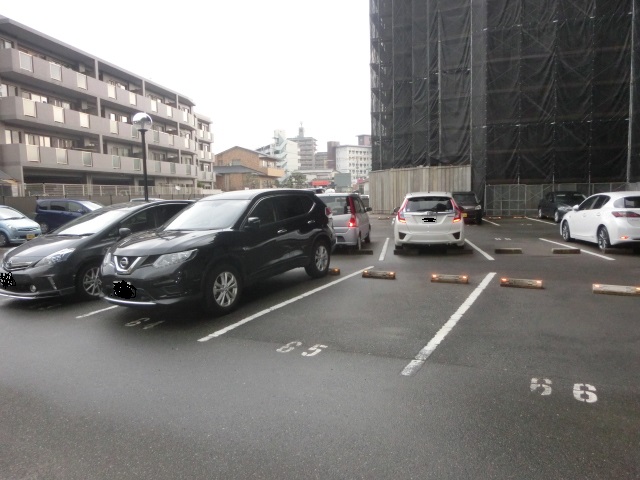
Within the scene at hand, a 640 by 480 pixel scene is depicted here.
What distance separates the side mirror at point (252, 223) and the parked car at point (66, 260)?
7.50 feet

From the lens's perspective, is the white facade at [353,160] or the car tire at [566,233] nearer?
the car tire at [566,233]

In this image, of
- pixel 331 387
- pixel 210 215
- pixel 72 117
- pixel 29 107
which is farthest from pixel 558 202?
pixel 72 117

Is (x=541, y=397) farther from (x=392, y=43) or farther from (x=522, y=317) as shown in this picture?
(x=392, y=43)

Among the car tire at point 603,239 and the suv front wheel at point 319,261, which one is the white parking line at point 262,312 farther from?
the car tire at point 603,239

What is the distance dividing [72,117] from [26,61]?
426 centimetres

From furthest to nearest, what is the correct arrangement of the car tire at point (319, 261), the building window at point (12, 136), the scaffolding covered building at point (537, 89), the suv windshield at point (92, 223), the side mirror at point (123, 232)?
the building window at point (12, 136), the scaffolding covered building at point (537, 89), the car tire at point (319, 261), the suv windshield at point (92, 223), the side mirror at point (123, 232)

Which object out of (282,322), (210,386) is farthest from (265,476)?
(282,322)

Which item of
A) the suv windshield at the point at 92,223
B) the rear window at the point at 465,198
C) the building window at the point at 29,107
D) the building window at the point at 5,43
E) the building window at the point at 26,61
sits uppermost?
the building window at the point at 5,43

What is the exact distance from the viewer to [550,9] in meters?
22.5

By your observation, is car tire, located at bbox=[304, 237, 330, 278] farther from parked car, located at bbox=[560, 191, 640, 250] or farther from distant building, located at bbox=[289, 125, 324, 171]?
distant building, located at bbox=[289, 125, 324, 171]

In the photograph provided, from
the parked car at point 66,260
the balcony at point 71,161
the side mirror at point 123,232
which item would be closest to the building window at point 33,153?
the balcony at point 71,161

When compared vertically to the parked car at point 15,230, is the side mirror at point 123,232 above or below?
above

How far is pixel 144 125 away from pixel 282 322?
1008 centimetres

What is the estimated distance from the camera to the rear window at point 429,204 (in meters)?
11.1
